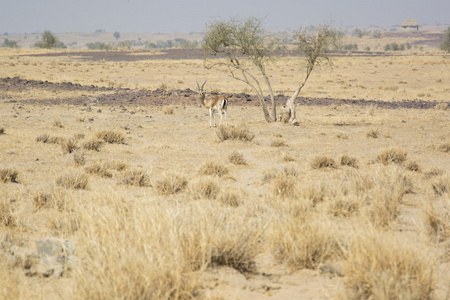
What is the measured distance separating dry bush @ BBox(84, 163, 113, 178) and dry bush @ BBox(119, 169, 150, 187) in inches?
20.9

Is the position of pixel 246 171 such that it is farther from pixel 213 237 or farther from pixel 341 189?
pixel 213 237

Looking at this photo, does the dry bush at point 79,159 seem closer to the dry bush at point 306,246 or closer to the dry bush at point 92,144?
the dry bush at point 92,144

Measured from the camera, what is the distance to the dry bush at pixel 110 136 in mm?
12219

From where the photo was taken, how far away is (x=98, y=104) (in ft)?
65.7

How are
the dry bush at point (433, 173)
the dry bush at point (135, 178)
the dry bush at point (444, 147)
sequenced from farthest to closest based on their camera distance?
1. the dry bush at point (444, 147)
2. the dry bush at point (433, 173)
3. the dry bush at point (135, 178)

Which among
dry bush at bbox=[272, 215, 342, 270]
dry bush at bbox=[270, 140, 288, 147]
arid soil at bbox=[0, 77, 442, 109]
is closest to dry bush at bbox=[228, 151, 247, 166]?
dry bush at bbox=[270, 140, 288, 147]

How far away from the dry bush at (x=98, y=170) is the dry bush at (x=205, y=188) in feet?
7.35

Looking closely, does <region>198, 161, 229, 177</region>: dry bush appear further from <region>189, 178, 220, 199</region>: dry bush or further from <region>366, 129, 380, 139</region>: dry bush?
<region>366, 129, 380, 139</region>: dry bush

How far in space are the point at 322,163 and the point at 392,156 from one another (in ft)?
5.91

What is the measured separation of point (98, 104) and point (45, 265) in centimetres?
1664

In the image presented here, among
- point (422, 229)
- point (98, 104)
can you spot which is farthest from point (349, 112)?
point (422, 229)

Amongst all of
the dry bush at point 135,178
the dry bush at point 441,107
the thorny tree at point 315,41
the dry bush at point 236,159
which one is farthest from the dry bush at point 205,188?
the dry bush at point 441,107

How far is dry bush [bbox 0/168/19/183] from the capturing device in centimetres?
787

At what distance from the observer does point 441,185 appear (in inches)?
300
